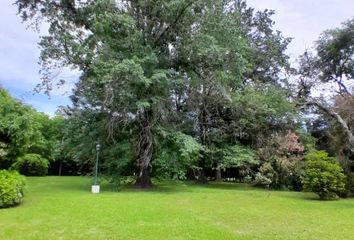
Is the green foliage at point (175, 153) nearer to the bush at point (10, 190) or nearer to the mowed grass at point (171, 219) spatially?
the mowed grass at point (171, 219)

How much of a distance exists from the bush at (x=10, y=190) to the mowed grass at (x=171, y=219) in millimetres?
350

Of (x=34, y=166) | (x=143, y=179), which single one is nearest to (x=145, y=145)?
(x=143, y=179)

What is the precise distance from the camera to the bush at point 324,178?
1402 centimetres

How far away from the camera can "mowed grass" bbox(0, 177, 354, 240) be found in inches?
282

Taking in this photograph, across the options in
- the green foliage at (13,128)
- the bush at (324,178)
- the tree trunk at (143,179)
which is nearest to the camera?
the green foliage at (13,128)

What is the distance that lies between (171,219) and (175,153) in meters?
7.82

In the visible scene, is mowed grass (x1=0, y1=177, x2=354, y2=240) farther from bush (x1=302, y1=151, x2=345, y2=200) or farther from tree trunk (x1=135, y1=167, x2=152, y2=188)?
tree trunk (x1=135, y1=167, x2=152, y2=188)

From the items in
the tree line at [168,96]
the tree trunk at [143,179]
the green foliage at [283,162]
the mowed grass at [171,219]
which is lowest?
the mowed grass at [171,219]

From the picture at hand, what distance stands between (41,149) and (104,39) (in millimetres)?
16286

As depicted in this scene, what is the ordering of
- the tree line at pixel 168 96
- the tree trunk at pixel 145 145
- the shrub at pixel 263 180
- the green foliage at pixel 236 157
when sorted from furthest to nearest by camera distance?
the green foliage at pixel 236 157
the shrub at pixel 263 180
the tree trunk at pixel 145 145
the tree line at pixel 168 96

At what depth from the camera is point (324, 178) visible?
13977 mm

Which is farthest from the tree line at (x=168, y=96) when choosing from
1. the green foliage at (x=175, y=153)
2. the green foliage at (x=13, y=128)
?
the green foliage at (x=13, y=128)

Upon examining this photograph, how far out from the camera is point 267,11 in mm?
24750

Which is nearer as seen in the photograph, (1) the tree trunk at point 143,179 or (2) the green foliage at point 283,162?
(1) the tree trunk at point 143,179
